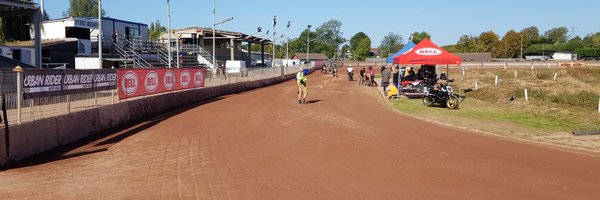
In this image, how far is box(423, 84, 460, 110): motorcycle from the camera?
67.8ft

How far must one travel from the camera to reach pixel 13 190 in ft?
25.7

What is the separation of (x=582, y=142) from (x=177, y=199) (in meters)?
9.82

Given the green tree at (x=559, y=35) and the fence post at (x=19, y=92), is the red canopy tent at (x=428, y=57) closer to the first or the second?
the fence post at (x=19, y=92)

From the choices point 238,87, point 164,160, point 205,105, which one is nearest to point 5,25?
point 238,87

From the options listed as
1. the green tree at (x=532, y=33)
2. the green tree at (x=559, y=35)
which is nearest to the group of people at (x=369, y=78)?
the green tree at (x=532, y=33)

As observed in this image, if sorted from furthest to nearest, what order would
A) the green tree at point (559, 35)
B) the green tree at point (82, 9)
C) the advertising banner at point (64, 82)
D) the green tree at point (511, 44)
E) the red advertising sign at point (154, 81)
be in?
the green tree at point (559, 35) < the green tree at point (511, 44) < the green tree at point (82, 9) < the red advertising sign at point (154, 81) < the advertising banner at point (64, 82)

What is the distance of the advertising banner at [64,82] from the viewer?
38.8ft

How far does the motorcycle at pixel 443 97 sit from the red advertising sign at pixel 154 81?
35.4ft

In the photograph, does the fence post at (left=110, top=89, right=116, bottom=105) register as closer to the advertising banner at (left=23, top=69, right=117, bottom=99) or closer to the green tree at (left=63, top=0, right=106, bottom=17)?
the advertising banner at (left=23, top=69, right=117, bottom=99)

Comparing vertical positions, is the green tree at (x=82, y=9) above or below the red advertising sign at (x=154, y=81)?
above

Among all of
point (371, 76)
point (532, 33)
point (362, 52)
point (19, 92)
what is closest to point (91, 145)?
point (19, 92)

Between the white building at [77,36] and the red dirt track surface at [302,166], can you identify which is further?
the white building at [77,36]

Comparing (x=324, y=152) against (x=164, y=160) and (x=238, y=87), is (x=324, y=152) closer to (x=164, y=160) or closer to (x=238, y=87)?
(x=164, y=160)

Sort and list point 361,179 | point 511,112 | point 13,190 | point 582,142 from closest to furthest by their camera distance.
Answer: point 13,190 < point 361,179 < point 582,142 < point 511,112
